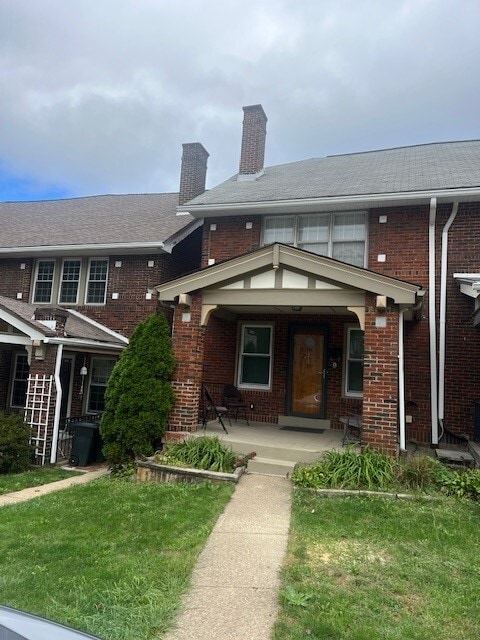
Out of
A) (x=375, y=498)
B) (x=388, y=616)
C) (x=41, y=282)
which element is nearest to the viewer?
(x=388, y=616)

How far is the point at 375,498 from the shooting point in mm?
6320

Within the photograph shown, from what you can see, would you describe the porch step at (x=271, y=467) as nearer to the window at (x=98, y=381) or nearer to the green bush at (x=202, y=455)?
the green bush at (x=202, y=455)

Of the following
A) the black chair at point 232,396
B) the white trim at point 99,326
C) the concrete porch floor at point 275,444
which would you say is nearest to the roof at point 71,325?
the white trim at point 99,326

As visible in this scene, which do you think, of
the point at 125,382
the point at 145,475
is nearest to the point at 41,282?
the point at 125,382

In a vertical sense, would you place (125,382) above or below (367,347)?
below

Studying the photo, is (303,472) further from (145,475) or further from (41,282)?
(41,282)

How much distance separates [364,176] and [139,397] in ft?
25.6

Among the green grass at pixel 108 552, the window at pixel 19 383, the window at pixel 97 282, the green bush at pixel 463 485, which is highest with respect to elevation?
the window at pixel 97 282

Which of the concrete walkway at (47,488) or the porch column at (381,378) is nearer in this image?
the concrete walkway at (47,488)

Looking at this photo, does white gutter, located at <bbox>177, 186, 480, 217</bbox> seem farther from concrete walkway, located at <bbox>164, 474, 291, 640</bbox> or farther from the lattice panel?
concrete walkway, located at <bbox>164, 474, 291, 640</bbox>

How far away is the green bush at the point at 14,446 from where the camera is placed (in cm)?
881

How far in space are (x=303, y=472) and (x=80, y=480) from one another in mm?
3914

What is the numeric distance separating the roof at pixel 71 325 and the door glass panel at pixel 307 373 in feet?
14.3

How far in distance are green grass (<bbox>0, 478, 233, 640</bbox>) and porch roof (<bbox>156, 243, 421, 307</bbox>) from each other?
11.1ft
